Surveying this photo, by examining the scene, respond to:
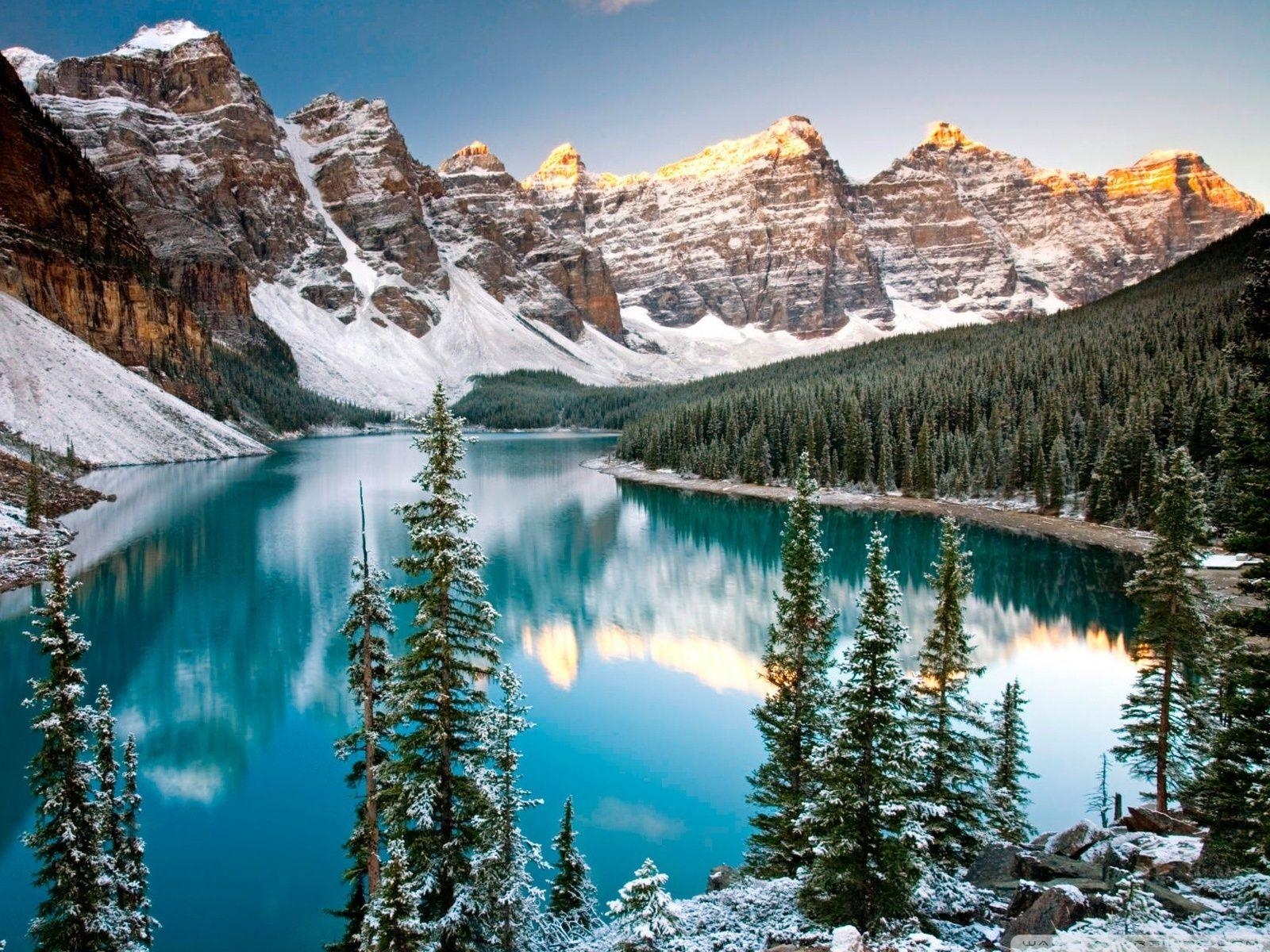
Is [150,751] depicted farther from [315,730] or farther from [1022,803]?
[1022,803]

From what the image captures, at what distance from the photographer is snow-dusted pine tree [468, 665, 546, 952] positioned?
1164cm

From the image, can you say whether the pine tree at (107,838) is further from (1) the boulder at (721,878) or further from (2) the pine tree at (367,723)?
(1) the boulder at (721,878)

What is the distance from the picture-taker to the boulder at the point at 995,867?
11.9 metres

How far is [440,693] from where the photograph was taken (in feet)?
41.0

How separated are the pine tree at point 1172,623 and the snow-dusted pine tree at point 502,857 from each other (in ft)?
49.8

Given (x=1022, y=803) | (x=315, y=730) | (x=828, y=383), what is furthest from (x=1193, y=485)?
(x=828, y=383)

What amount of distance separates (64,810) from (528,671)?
19259 millimetres

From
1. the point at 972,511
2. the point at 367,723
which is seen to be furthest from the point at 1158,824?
the point at 972,511

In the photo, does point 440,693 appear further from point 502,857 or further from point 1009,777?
point 1009,777

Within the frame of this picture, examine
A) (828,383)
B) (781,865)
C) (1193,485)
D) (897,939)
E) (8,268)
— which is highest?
(8,268)

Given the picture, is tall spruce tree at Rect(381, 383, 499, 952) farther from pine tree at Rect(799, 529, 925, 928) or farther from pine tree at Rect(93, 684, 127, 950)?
pine tree at Rect(799, 529, 925, 928)

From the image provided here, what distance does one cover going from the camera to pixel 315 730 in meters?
24.5

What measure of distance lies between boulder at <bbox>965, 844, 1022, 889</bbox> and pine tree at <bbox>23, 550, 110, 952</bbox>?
14123mm

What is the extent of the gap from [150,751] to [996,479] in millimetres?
72442
